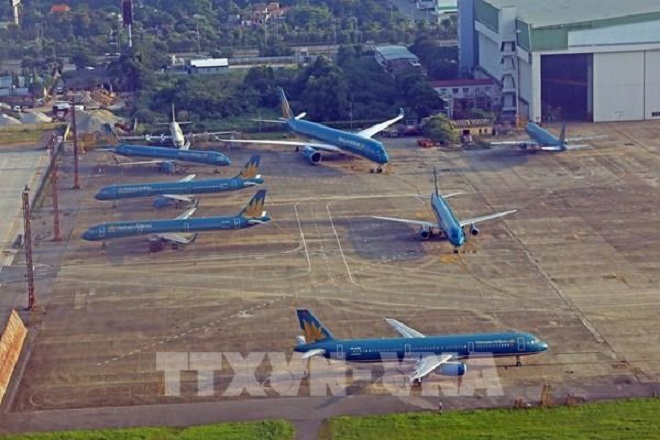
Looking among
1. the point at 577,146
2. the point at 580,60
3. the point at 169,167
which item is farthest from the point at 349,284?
the point at 580,60

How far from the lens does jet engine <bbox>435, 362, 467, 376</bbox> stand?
48650mm

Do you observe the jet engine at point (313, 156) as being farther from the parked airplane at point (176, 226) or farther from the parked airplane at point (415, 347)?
the parked airplane at point (415, 347)

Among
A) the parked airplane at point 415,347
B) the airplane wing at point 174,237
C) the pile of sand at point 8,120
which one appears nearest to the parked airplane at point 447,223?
the airplane wing at point 174,237

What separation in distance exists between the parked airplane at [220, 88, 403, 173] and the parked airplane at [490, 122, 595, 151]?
1093cm

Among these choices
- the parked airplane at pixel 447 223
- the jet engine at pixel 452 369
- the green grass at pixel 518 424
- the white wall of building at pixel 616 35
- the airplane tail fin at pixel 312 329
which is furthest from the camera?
the white wall of building at pixel 616 35

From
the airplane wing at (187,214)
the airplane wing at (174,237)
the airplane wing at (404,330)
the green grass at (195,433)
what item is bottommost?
the green grass at (195,433)

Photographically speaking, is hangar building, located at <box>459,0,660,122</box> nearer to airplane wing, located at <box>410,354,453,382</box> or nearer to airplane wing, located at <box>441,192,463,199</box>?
airplane wing, located at <box>441,192,463,199</box>

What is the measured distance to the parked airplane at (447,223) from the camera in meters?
66.1

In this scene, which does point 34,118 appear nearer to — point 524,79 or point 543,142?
point 524,79

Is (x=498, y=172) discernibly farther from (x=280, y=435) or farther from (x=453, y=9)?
(x=453, y=9)

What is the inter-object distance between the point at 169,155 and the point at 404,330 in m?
41.4

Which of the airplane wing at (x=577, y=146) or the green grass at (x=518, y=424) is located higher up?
the airplane wing at (x=577, y=146)


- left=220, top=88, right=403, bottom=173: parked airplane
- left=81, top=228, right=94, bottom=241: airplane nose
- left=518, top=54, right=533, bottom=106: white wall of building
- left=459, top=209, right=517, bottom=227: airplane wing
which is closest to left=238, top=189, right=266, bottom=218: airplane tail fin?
A: left=81, top=228, right=94, bottom=241: airplane nose

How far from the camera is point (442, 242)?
6906cm
